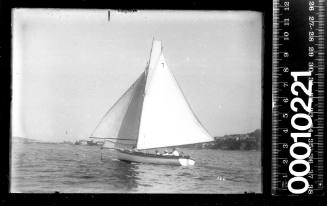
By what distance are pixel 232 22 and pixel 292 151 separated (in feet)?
3.05

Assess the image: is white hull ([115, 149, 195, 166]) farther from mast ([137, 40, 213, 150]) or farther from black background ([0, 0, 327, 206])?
black background ([0, 0, 327, 206])

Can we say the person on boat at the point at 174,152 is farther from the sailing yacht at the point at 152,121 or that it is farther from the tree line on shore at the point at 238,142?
the tree line on shore at the point at 238,142

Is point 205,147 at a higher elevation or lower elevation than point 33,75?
lower

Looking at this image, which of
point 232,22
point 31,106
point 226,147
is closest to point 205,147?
point 226,147

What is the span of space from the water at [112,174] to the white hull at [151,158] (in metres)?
0.03

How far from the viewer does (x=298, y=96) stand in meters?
4.10

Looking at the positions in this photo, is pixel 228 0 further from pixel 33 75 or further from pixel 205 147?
pixel 33 75

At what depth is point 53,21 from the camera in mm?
4180

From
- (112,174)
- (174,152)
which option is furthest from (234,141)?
(112,174)

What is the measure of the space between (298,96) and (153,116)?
0.97 metres
